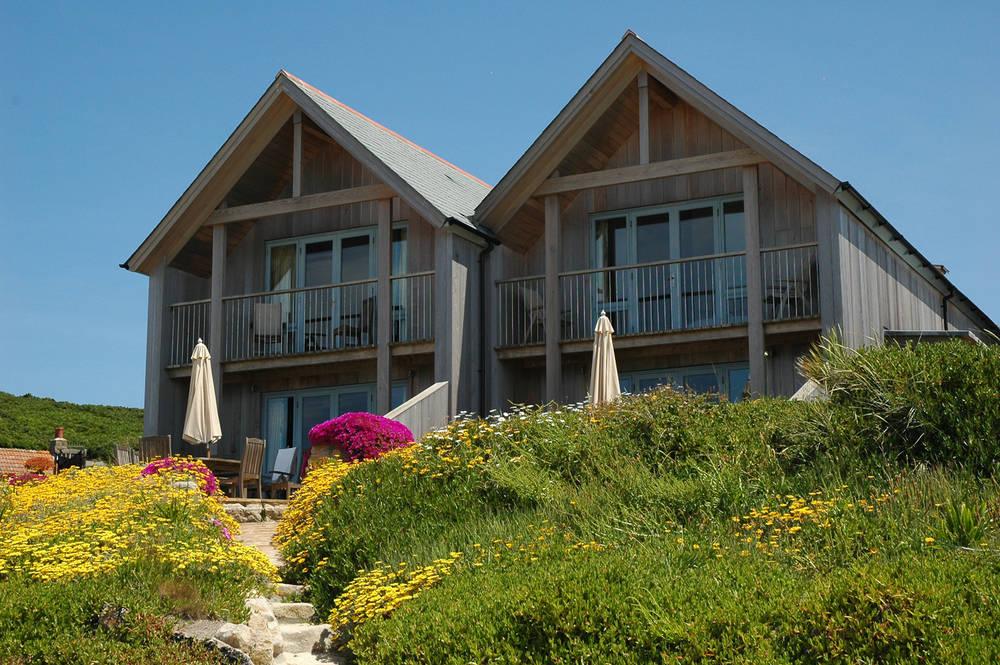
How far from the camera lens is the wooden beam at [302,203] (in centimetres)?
1939

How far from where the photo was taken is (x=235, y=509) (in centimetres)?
1498

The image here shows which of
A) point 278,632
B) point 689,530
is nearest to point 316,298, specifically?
point 278,632

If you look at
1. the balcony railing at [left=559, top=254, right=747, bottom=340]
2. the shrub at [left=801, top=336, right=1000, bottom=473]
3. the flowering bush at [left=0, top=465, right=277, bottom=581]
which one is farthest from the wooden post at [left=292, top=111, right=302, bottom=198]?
the shrub at [left=801, top=336, right=1000, bottom=473]

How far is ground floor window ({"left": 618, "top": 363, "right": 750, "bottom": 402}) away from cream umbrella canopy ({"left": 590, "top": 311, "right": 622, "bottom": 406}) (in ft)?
5.90

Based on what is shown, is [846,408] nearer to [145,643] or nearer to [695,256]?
[145,643]

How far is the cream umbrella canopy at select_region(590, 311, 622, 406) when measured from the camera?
16266 millimetres

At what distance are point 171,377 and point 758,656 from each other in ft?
53.2

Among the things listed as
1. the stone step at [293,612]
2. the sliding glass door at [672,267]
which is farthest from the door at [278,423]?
the stone step at [293,612]

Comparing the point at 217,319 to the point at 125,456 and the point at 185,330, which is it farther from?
the point at 125,456

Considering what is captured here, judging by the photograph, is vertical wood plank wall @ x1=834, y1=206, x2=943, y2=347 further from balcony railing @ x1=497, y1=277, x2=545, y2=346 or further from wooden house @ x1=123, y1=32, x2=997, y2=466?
balcony railing @ x1=497, y1=277, x2=545, y2=346

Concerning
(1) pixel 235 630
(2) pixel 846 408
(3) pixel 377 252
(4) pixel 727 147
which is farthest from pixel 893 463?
(3) pixel 377 252

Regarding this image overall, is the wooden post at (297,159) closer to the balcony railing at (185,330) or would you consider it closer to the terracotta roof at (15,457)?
the balcony railing at (185,330)

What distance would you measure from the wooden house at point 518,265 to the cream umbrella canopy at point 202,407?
5.15 ft

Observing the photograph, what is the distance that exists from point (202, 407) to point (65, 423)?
13.1 metres
